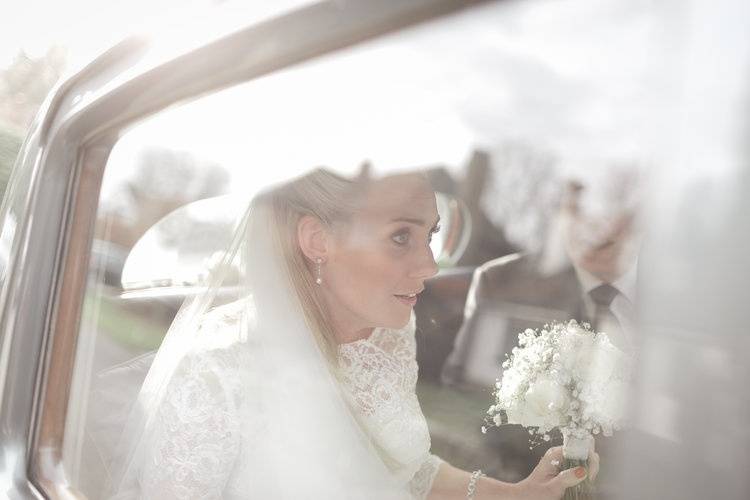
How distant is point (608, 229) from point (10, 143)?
12.3ft

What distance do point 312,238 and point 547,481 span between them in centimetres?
77

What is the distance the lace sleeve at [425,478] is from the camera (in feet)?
4.82

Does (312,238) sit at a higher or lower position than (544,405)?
higher

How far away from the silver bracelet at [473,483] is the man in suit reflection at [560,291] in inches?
2.1

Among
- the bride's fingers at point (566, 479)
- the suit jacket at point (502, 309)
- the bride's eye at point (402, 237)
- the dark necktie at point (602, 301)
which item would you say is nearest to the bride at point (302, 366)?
the bride's eye at point (402, 237)

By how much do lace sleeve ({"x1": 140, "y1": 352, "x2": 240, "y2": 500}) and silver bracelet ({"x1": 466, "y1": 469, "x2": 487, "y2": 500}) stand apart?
0.58 meters

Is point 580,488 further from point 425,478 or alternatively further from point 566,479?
point 425,478

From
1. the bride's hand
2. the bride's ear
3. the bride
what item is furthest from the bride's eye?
the bride's hand

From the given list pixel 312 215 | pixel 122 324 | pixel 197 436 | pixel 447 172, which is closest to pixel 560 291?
pixel 447 172

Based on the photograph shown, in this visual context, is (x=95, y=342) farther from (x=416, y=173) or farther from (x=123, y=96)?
(x=416, y=173)

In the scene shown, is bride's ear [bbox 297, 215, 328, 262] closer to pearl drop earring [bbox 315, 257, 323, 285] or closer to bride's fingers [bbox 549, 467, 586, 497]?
pearl drop earring [bbox 315, 257, 323, 285]

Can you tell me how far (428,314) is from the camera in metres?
1.74

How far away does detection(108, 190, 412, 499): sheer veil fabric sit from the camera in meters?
1.65

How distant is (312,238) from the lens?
1.78 meters
